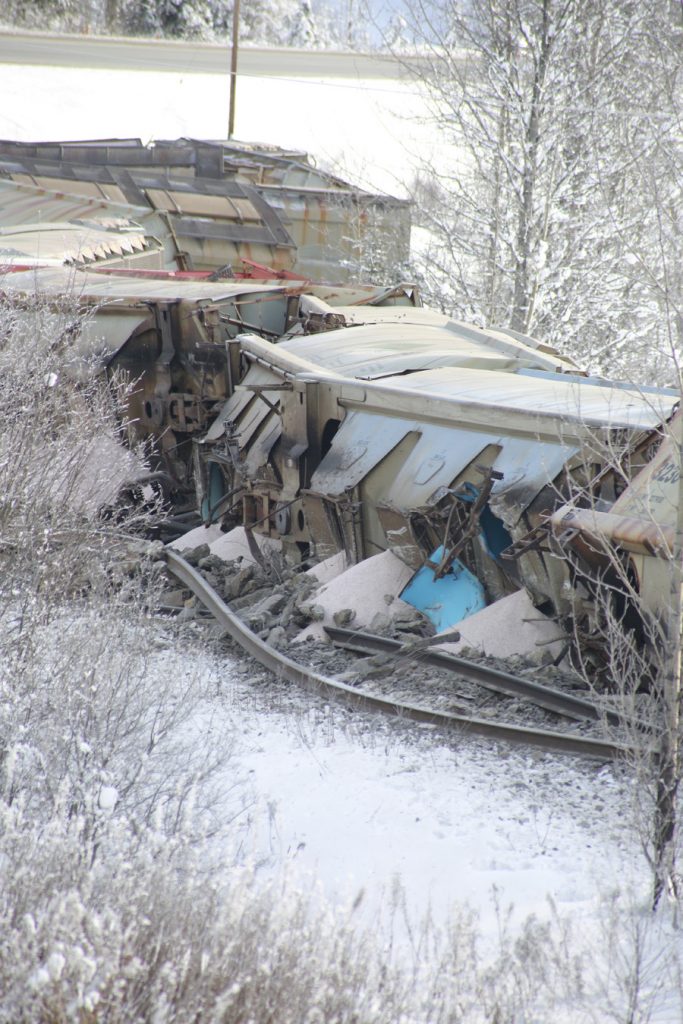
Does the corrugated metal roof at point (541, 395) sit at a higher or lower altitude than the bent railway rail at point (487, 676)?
higher

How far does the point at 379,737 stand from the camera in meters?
5.70

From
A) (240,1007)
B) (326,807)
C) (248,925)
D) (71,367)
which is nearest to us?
(240,1007)

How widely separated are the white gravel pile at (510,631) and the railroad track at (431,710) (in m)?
0.29

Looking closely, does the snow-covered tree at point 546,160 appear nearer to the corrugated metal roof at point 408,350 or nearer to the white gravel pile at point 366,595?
the corrugated metal roof at point 408,350

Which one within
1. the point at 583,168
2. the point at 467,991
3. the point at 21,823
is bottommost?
the point at 467,991

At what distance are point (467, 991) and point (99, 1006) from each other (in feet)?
4.14

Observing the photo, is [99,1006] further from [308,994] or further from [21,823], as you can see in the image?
[21,823]

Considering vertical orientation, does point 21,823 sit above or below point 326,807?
above

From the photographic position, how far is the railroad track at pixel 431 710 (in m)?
5.34

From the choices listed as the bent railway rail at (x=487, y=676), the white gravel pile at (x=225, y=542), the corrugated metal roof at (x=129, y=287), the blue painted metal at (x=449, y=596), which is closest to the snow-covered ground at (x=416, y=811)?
the bent railway rail at (x=487, y=676)

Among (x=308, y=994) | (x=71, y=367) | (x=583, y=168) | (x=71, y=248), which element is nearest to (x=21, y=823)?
(x=308, y=994)

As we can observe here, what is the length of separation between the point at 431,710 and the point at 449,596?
137cm

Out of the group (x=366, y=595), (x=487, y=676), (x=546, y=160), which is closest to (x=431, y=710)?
(x=487, y=676)

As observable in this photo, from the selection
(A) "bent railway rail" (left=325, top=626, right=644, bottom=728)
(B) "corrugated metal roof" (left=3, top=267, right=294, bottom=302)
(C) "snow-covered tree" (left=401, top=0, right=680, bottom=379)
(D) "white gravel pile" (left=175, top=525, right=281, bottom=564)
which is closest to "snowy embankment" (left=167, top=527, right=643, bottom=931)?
(A) "bent railway rail" (left=325, top=626, right=644, bottom=728)
